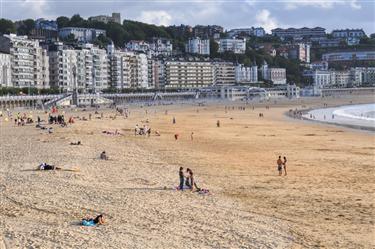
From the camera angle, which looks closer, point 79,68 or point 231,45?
point 79,68

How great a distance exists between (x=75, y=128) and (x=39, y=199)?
2458 centimetres

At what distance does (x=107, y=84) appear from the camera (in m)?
115

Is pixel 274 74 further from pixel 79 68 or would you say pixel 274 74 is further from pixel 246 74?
pixel 79 68

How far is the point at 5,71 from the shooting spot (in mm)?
88938

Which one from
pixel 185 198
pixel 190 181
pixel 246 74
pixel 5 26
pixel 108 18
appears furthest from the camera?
pixel 108 18

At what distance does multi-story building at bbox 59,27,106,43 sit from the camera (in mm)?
148125

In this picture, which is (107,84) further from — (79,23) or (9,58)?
(79,23)

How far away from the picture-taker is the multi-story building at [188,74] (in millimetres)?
134188

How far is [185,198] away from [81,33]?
458ft

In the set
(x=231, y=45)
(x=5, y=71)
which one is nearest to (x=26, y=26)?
(x=5, y=71)

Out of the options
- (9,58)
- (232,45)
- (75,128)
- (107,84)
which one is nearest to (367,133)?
(75,128)

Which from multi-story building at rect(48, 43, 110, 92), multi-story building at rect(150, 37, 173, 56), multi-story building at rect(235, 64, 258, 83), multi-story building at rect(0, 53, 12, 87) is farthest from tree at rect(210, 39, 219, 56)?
multi-story building at rect(0, 53, 12, 87)

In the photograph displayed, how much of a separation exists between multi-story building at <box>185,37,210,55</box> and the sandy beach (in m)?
146

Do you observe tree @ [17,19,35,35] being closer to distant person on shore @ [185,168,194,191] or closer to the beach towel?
distant person on shore @ [185,168,194,191]
